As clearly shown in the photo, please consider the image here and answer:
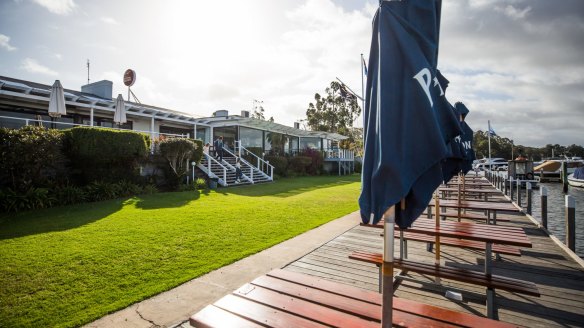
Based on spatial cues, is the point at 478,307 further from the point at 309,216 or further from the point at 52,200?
the point at 52,200

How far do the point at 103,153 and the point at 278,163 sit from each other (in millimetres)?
13715

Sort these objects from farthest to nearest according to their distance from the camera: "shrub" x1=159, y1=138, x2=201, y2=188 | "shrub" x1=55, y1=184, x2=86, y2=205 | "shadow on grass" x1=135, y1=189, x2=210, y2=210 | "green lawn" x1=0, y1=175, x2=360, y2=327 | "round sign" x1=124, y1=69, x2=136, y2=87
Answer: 1. "round sign" x1=124, y1=69, x2=136, y2=87
2. "shrub" x1=159, y1=138, x2=201, y2=188
3. "shrub" x1=55, y1=184, x2=86, y2=205
4. "shadow on grass" x1=135, y1=189, x2=210, y2=210
5. "green lawn" x1=0, y1=175, x2=360, y2=327

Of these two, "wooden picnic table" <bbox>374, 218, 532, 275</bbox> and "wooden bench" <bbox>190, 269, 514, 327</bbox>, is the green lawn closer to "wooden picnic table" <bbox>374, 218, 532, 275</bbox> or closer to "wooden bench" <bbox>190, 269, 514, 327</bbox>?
"wooden bench" <bbox>190, 269, 514, 327</bbox>

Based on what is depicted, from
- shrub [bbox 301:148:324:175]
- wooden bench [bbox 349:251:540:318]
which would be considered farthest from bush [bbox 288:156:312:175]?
wooden bench [bbox 349:251:540:318]

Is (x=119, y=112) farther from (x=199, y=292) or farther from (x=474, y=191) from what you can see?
(x=474, y=191)

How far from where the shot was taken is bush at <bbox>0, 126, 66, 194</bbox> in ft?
27.8

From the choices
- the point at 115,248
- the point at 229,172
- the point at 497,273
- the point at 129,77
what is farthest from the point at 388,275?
the point at 129,77

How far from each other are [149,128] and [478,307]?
21.0m

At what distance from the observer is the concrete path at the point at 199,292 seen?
9.32 ft

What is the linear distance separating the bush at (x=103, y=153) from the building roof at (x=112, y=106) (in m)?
3.63

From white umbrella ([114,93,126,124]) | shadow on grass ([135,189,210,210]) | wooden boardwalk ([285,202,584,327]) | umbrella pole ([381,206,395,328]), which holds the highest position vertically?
white umbrella ([114,93,126,124])

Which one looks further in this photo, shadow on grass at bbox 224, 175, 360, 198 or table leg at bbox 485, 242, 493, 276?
shadow on grass at bbox 224, 175, 360, 198

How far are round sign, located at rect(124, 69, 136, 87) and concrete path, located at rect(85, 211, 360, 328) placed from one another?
22356 mm

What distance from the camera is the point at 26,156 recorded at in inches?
346
